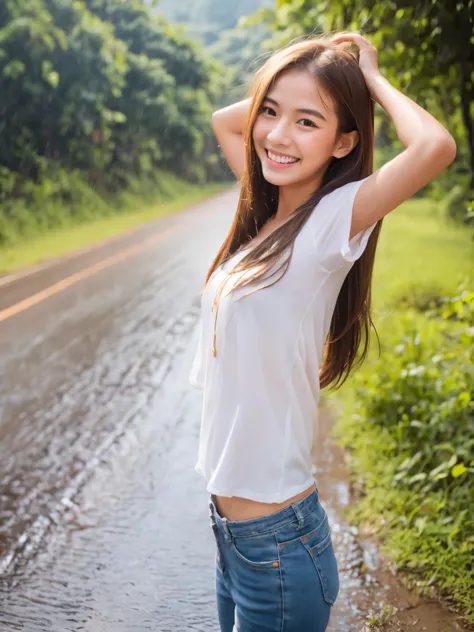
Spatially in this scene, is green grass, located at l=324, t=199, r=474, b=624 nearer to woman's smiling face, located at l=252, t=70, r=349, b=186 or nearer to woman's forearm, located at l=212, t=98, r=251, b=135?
woman's smiling face, located at l=252, t=70, r=349, b=186

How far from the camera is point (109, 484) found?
13.2 feet

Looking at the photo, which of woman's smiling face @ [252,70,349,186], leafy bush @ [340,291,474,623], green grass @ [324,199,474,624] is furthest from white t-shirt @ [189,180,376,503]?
leafy bush @ [340,291,474,623]

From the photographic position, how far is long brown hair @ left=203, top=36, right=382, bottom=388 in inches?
63.7

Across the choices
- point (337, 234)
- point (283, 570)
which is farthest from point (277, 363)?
point (283, 570)

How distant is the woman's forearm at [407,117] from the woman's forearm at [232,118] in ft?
1.46

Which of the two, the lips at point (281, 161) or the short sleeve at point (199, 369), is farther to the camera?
the short sleeve at point (199, 369)

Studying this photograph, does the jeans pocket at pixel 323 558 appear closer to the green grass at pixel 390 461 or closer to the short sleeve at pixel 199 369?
the short sleeve at pixel 199 369

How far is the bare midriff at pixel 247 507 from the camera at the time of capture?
1.61m

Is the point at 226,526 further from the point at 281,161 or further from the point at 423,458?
the point at 423,458

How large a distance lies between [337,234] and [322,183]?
0.24 meters

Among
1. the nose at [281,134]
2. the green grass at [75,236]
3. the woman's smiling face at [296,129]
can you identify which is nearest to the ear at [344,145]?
the woman's smiling face at [296,129]

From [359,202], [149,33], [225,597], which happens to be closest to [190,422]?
[225,597]

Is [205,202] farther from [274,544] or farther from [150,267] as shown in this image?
[274,544]

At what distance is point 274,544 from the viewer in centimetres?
158
